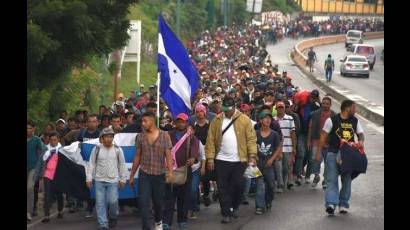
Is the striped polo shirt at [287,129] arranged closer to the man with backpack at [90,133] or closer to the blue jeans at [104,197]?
the man with backpack at [90,133]

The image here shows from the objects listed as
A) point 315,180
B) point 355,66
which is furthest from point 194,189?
point 355,66

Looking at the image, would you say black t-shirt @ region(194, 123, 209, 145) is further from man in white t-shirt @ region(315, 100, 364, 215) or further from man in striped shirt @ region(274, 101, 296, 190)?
man in striped shirt @ region(274, 101, 296, 190)

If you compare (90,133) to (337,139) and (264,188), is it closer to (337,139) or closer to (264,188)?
(264,188)

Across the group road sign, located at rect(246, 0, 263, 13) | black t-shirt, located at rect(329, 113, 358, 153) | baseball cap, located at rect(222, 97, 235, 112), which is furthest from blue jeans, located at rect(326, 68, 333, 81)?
baseball cap, located at rect(222, 97, 235, 112)

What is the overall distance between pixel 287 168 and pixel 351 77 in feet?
119

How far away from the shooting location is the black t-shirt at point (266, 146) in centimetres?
1324

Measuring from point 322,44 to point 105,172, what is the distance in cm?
6928

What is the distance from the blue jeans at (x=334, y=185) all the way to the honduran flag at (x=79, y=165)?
2666 millimetres

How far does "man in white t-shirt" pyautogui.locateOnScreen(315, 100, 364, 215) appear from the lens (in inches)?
497

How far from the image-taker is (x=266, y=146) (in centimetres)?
1327

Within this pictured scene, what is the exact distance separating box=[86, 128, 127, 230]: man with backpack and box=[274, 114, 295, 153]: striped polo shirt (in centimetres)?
387

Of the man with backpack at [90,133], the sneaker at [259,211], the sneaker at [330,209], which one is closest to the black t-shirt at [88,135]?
the man with backpack at [90,133]
